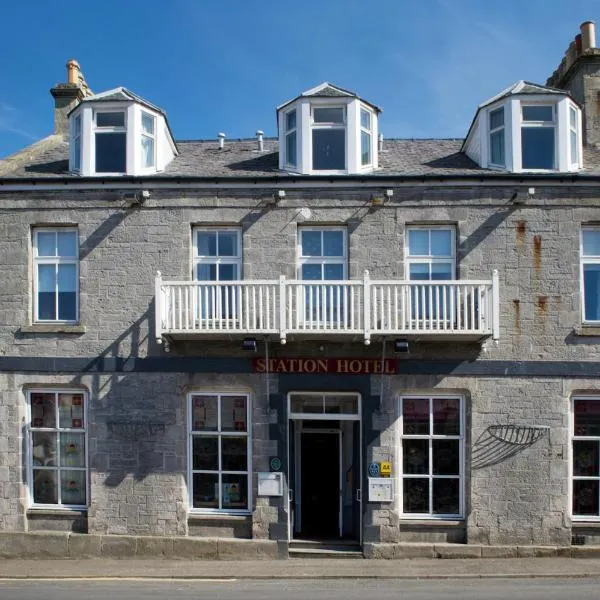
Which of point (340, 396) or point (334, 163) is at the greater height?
point (334, 163)

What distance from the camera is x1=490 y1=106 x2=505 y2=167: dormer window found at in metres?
13.3

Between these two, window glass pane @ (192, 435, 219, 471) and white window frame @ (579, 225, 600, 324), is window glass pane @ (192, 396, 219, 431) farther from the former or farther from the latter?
white window frame @ (579, 225, 600, 324)

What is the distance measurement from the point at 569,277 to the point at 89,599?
9.92 meters

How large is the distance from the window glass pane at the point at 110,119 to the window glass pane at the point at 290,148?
3.30 m

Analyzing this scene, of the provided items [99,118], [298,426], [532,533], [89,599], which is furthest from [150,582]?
[99,118]

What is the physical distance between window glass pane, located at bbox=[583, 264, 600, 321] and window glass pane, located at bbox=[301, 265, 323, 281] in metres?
5.00

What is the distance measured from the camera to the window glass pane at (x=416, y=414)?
12.9 meters

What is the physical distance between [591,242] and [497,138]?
271cm

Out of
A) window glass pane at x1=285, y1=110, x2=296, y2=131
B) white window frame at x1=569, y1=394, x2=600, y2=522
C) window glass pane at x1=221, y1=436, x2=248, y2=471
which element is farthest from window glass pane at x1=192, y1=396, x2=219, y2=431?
white window frame at x1=569, y1=394, x2=600, y2=522

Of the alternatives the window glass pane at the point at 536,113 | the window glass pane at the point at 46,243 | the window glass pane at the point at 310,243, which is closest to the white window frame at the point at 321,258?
the window glass pane at the point at 310,243

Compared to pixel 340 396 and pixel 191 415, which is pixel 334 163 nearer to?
pixel 340 396

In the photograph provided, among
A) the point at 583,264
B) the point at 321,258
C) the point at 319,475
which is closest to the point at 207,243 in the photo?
the point at 321,258

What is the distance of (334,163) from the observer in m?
13.4

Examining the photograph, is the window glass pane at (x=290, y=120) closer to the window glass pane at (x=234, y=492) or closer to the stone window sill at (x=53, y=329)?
the stone window sill at (x=53, y=329)
